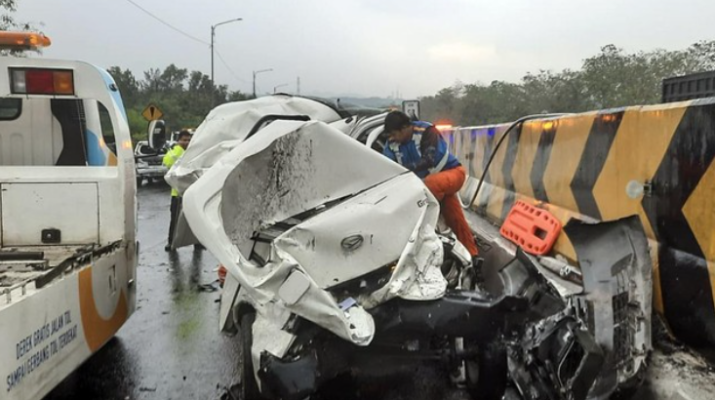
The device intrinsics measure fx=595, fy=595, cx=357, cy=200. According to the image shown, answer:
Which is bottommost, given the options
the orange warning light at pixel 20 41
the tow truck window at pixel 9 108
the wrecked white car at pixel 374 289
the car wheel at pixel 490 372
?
the car wheel at pixel 490 372

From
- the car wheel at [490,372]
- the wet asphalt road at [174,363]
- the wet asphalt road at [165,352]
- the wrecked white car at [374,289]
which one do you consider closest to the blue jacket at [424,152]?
the wrecked white car at [374,289]

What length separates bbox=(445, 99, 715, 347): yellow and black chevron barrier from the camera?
292 centimetres

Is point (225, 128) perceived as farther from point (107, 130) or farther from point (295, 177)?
point (295, 177)

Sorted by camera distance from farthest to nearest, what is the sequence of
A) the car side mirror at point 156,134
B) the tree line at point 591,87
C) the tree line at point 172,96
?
the tree line at point 172,96, the tree line at point 591,87, the car side mirror at point 156,134

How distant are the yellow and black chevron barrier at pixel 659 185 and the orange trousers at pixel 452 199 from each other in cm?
71

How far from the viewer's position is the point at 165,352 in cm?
515

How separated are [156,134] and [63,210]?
132 cm

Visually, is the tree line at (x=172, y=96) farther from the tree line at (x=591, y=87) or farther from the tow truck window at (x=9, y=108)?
the tow truck window at (x=9, y=108)

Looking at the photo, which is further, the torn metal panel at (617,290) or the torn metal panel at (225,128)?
the torn metal panel at (225,128)

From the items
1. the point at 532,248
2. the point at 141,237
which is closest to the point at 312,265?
the point at 532,248

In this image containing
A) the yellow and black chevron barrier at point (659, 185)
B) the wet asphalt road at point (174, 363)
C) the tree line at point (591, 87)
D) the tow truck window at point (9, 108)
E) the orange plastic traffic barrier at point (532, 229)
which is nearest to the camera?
the yellow and black chevron barrier at point (659, 185)

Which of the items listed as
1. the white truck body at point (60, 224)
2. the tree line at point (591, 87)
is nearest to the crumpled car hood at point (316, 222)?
the white truck body at point (60, 224)

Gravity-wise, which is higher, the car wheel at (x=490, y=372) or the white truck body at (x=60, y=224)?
the white truck body at (x=60, y=224)

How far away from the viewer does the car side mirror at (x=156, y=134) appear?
5773 millimetres
